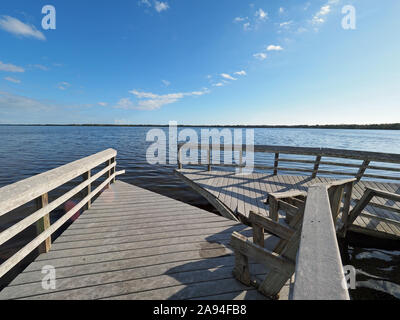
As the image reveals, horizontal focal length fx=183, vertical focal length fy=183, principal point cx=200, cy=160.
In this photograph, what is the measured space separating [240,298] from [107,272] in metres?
1.74

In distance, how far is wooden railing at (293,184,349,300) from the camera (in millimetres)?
809

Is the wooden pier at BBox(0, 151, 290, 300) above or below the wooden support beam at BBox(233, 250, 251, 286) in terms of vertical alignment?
below

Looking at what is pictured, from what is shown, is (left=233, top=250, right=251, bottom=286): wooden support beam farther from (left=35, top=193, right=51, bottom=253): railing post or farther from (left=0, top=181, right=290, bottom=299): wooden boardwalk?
(left=35, top=193, right=51, bottom=253): railing post

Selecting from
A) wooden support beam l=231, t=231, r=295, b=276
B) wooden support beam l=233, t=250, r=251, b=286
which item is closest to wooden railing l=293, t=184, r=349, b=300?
wooden support beam l=231, t=231, r=295, b=276

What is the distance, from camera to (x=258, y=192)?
5789 millimetres

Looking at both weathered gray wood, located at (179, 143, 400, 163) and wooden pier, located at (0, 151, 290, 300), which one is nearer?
wooden pier, located at (0, 151, 290, 300)

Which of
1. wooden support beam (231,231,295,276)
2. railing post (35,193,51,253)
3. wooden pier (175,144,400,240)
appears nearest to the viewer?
wooden support beam (231,231,295,276)

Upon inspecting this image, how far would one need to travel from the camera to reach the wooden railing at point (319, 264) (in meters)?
0.81

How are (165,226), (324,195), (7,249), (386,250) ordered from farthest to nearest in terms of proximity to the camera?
1. (7,249)
2. (386,250)
3. (165,226)
4. (324,195)

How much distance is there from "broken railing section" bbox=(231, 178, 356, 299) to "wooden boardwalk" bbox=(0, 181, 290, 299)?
14.0 inches

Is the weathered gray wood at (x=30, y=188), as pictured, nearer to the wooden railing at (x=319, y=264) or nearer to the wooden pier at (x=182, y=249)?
the wooden pier at (x=182, y=249)
